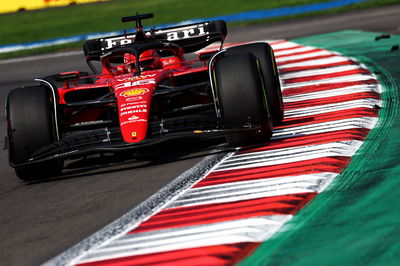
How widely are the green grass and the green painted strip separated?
63.4 ft

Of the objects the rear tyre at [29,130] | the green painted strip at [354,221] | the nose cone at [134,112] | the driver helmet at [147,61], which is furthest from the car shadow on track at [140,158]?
the green painted strip at [354,221]

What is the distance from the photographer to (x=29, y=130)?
8.16 meters

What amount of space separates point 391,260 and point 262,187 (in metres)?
2.19

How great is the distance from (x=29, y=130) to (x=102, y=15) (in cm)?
2553

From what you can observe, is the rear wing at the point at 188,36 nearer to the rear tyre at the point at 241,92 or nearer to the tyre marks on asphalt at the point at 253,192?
the tyre marks on asphalt at the point at 253,192

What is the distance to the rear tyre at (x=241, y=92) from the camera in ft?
26.2

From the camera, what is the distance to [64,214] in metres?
6.55

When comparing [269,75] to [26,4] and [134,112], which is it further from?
[26,4]

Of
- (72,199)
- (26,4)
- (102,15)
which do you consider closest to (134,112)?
(72,199)

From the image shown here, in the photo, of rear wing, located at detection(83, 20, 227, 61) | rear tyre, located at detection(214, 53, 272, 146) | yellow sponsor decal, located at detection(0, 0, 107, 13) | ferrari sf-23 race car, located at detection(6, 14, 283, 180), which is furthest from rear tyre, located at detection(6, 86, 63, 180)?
yellow sponsor decal, located at detection(0, 0, 107, 13)

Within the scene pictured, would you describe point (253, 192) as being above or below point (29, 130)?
below

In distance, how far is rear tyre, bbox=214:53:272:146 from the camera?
314 inches

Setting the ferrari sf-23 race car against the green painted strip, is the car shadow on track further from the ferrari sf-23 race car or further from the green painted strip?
the green painted strip

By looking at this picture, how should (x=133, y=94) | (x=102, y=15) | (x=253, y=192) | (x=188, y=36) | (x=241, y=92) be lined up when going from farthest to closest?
(x=102, y=15) → (x=188, y=36) → (x=133, y=94) → (x=241, y=92) → (x=253, y=192)
